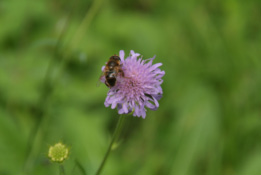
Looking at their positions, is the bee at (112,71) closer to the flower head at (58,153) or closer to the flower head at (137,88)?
the flower head at (137,88)

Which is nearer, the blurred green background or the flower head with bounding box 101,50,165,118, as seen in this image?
the flower head with bounding box 101,50,165,118

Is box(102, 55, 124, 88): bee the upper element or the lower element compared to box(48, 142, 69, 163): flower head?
upper

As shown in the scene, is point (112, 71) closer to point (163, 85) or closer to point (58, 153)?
point (58, 153)

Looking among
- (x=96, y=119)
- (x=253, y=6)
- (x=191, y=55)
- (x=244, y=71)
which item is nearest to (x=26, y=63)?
(x=96, y=119)

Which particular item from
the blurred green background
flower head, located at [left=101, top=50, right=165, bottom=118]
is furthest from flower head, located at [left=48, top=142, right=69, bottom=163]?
the blurred green background

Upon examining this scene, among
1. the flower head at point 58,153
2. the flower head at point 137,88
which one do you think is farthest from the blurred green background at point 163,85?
the flower head at point 137,88

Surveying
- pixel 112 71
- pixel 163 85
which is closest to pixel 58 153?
pixel 112 71

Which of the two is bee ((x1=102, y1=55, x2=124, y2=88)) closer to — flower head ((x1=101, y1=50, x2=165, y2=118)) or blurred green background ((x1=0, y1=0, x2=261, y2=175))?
flower head ((x1=101, y1=50, x2=165, y2=118))
